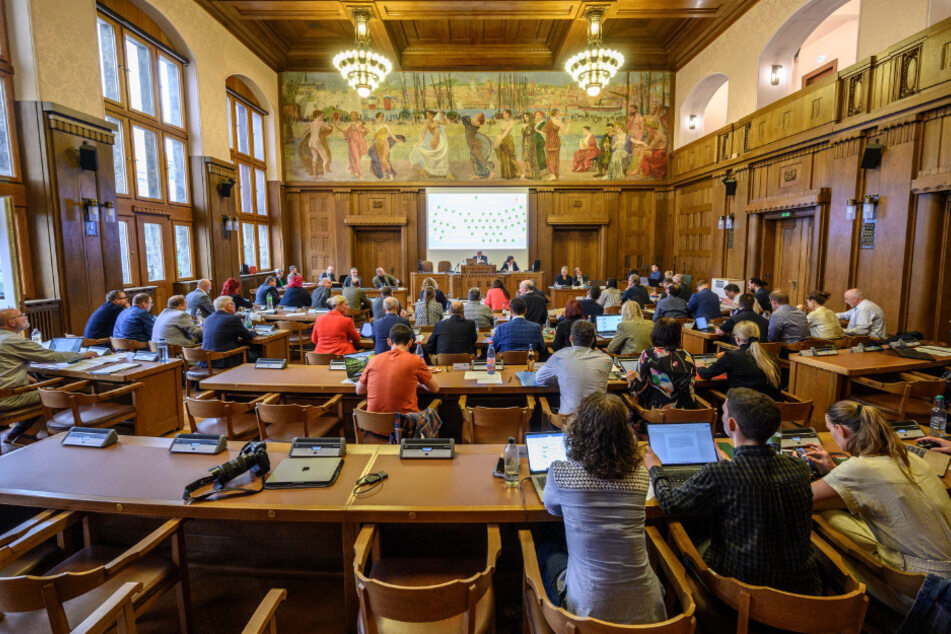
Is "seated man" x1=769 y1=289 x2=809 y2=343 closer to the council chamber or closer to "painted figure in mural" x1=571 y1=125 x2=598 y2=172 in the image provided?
the council chamber

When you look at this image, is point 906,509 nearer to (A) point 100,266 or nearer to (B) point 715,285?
(A) point 100,266

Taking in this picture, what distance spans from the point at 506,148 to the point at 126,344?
10891mm

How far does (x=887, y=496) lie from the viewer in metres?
1.93

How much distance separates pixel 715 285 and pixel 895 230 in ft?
15.1

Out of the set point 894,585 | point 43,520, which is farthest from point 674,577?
point 43,520

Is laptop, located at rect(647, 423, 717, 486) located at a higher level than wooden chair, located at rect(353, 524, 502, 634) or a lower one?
higher

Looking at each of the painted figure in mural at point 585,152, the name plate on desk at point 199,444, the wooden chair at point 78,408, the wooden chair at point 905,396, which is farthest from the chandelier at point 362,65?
the wooden chair at point 905,396

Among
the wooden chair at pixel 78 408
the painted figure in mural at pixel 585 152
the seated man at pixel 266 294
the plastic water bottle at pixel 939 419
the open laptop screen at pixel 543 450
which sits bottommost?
the wooden chair at pixel 78 408

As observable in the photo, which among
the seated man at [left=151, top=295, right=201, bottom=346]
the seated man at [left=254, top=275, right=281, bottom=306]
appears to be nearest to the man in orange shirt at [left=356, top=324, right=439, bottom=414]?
the seated man at [left=151, top=295, right=201, bottom=346]

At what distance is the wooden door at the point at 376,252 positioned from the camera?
1475 centimetres

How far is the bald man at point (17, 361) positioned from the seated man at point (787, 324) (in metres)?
7.59

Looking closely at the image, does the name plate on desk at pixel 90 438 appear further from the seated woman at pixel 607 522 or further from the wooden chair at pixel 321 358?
A: the seated woman at pixel 607 522

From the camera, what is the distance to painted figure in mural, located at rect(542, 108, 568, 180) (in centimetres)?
1390

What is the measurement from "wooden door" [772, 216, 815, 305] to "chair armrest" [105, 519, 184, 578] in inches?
376
